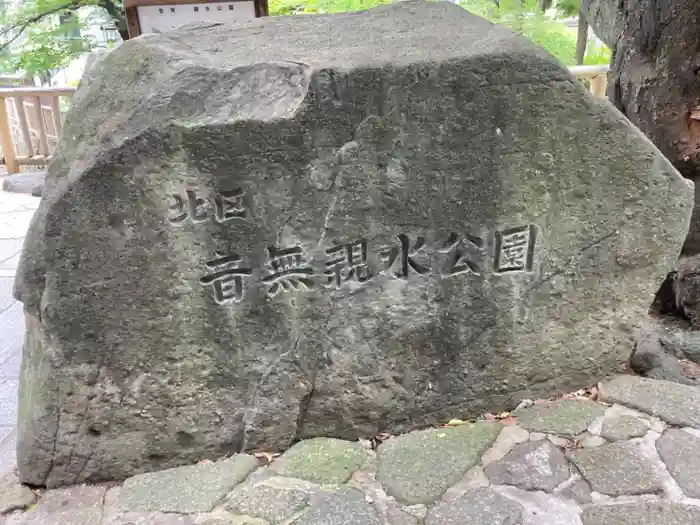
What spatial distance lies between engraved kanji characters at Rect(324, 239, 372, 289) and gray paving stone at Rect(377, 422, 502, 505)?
761mm

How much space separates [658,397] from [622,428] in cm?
32

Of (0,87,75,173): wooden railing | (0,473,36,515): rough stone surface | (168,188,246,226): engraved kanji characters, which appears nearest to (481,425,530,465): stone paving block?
(168,188,246,226): engraved kanji characters

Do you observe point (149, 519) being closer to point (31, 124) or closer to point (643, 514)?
point (643, 514)

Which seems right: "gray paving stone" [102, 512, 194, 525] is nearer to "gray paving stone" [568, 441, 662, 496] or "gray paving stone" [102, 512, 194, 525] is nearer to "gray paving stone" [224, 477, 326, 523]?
"gray paving stone" [224, 477, 326, 523]

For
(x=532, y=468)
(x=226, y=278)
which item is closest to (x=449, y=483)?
(x=532, y=468)

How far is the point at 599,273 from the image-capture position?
9.14 feet

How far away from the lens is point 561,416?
279 centimetres

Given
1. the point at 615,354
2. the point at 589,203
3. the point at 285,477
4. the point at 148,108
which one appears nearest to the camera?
the point at 148,108

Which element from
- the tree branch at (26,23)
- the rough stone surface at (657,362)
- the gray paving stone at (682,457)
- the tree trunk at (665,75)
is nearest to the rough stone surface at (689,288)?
the tree trunk at (665,75)

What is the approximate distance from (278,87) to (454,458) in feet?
5.47

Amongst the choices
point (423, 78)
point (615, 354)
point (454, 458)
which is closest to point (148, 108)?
point (423, 78)

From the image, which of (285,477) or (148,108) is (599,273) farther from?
(148,108)

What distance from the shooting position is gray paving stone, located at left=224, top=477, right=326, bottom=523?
231 centimetres

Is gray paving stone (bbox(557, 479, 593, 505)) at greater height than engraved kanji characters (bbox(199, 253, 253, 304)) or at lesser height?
lesser
